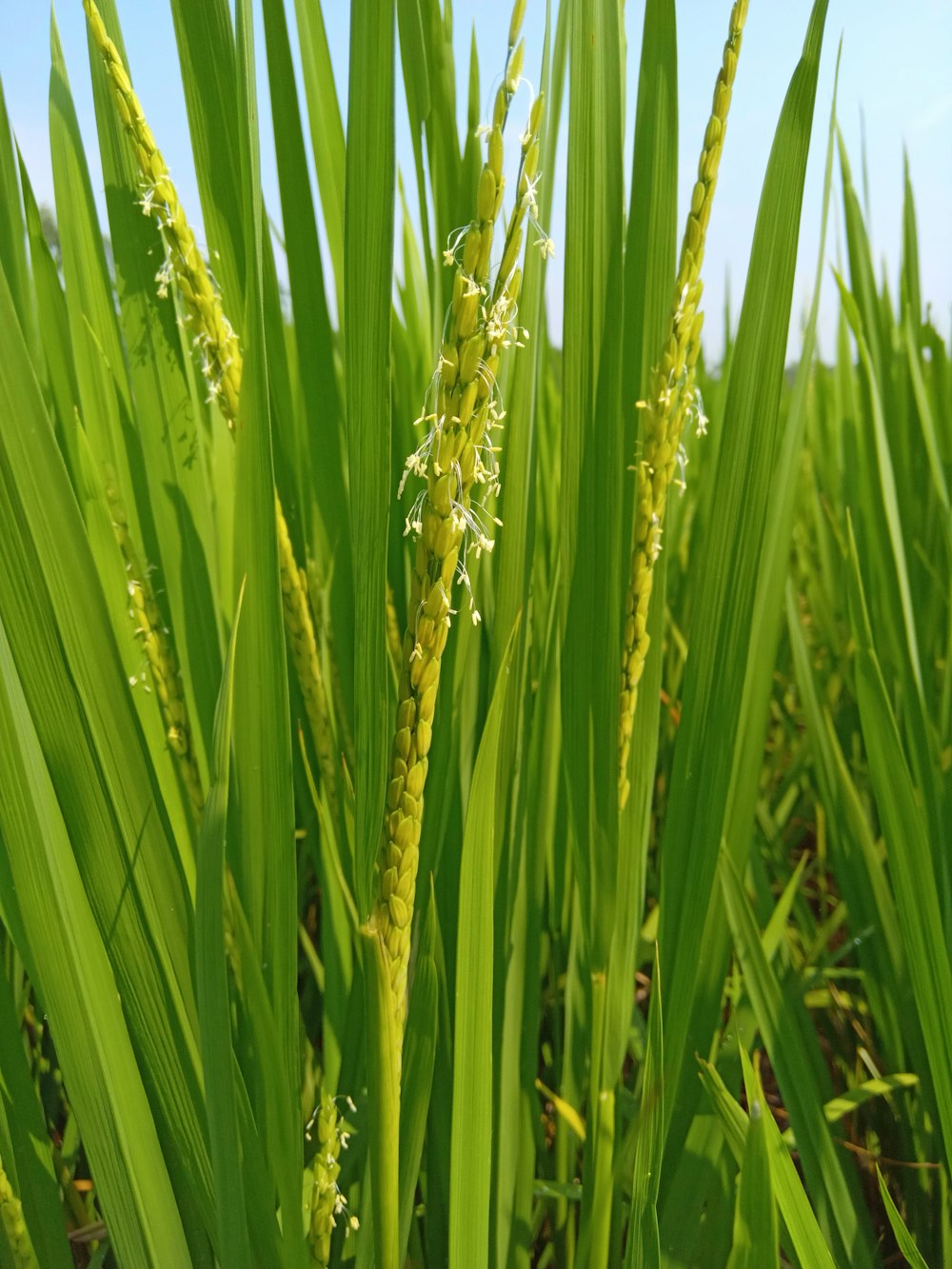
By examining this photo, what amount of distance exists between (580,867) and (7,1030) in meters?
0.34

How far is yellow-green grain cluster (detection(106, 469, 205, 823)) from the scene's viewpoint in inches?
19.9

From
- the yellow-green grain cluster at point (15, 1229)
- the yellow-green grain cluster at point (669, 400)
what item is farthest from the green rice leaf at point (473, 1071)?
the yellow-green grain cluster at point (15, 1229)

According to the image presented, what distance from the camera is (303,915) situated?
102 centimetres

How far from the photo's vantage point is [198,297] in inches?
18.7

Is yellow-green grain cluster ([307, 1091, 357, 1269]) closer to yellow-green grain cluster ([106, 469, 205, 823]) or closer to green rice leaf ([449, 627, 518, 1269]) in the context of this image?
green rice leaf ([449, 627, 518, 1269])

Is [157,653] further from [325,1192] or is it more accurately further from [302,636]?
[325,1192]

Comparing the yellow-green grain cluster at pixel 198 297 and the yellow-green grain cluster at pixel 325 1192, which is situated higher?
the yellow-green grain cluster at pixel 198 297

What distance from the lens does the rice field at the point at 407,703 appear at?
381 mm

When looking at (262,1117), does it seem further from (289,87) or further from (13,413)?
(289,87)

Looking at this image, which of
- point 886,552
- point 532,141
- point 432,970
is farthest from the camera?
point 886,552

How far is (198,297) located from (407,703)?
0.28m

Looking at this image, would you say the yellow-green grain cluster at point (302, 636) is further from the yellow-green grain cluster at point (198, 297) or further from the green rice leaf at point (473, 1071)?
the green rice leaf at point (473, 1071)

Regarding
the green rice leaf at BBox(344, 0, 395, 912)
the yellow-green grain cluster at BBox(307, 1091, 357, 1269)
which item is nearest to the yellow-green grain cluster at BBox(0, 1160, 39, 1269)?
the yellow-green grain cluster at BBox(307, 1091, 357, 1269)

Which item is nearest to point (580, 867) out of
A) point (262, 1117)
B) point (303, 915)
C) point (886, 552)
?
point (262, 1117)
